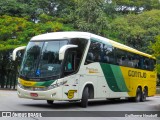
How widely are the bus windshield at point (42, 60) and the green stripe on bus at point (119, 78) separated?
5156mm

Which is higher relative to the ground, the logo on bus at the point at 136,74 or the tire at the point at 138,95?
the logo on bus at the point at 136,74

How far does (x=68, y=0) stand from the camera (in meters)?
45.8

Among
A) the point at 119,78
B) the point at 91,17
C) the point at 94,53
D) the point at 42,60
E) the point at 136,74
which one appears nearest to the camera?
the point at 42,60

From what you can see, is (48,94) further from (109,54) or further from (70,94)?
(109,54)

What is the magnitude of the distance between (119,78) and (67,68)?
621 cm

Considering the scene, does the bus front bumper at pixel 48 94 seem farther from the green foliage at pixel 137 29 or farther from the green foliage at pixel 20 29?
the green foliage at pixel 137 29

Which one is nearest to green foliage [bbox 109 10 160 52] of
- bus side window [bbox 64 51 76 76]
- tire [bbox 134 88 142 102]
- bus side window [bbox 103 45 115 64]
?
tire [bbox 134 88 142 102]

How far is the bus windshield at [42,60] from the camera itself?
1546 centimetres

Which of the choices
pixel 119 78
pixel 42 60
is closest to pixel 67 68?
pixel 42 60

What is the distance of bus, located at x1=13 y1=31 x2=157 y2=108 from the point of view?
15320 millimetres

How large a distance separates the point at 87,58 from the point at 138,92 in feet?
29.2

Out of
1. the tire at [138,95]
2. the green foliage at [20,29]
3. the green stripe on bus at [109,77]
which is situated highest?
the green foliage at [20,29]

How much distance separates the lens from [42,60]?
620 inches

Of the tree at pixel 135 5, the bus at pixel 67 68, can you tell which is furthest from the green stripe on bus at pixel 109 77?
the tree at pixel 135 5
